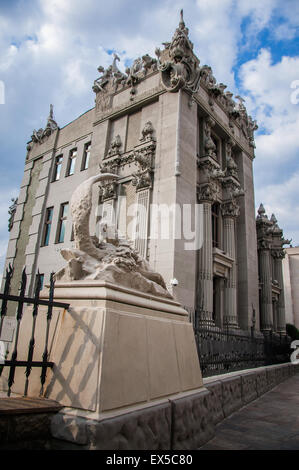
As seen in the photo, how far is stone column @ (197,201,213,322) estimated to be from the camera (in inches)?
568

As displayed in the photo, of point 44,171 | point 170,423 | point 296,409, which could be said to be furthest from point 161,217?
point 44,171

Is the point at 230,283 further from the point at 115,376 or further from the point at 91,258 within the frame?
the point at 115,376

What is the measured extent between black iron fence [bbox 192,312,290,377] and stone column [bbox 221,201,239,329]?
3316 millimetres

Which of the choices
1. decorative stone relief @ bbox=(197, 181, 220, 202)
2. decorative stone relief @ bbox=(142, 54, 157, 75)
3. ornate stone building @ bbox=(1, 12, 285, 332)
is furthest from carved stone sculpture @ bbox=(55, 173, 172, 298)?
decorative stone relief @ bbox=(142, 54, 157, 75)

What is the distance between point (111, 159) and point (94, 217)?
343cm

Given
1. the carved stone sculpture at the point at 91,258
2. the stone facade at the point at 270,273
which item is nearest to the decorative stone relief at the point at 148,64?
the stone facade at the point at 270,273

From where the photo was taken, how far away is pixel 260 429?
5.00 m

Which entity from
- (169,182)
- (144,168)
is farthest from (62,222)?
(169,182)

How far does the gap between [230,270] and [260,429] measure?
13.2 meters

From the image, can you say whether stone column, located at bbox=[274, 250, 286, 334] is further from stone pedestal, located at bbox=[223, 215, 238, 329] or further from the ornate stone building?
stone pedestal, located at bbox=[223, 215, 238, 329]

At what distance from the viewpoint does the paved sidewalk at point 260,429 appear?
411cm

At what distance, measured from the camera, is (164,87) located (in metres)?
16.4

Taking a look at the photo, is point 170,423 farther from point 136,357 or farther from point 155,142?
point 155,142

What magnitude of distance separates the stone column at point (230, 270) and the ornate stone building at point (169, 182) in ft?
0.19
